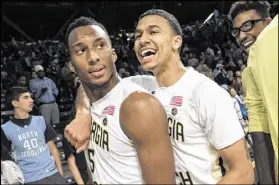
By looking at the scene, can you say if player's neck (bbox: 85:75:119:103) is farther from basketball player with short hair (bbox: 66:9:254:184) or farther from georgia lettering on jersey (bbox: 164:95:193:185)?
georgia lettering on jersey (bbox: 164:95:193:185)

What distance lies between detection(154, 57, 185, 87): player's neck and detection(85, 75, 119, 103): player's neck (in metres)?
0.38

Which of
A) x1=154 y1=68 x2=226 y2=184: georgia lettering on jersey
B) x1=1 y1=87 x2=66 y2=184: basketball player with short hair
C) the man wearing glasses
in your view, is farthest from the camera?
x1=1 y1=87 x2=66 y2=184: basketball player with short hair

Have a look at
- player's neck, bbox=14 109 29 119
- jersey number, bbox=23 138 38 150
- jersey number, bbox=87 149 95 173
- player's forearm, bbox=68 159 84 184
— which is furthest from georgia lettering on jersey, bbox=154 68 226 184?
player's neck, bbox=14 109 29 119

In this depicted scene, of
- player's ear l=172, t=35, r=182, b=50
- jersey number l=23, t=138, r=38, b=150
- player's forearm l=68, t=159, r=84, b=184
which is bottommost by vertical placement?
player's forearm l=68, t=159, r=84, b=184

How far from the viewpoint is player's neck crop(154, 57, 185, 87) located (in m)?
2.31

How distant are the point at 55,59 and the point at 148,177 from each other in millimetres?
13649

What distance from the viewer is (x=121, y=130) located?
5.86ft

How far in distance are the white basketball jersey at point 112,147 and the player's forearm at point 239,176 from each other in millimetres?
385

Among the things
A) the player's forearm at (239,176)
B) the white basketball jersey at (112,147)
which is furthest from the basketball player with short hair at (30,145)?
the player's forearm at (239,176)

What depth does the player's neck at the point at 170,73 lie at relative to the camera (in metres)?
2.31

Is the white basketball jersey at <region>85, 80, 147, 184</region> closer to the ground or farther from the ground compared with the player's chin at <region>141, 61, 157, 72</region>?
closer to the ground

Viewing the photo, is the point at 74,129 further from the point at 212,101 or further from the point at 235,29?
the point at 235,29

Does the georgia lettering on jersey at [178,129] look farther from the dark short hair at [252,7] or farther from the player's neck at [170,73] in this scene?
the dark short hair at [252,7]

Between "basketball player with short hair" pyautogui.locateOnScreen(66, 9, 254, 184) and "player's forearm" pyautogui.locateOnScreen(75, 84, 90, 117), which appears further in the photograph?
"player's forearm" pyautogui.locateOnScreen(75, 84, 90, 117)
